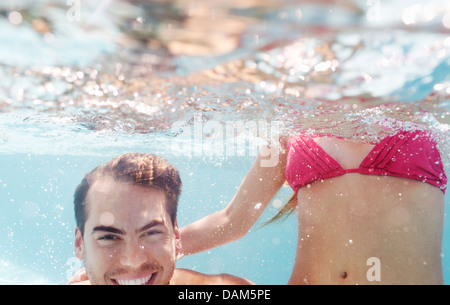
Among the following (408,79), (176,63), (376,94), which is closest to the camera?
(176,63)

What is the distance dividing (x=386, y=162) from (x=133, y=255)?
2842 mm

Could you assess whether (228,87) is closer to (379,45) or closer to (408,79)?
(379,45)

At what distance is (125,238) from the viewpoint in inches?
131

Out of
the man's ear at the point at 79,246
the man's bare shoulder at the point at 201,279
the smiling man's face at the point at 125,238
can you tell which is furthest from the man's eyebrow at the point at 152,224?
the man's bare shoulder at the point at 201,279

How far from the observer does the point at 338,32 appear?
109 inches

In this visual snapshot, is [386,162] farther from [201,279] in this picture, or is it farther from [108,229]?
[108,229]

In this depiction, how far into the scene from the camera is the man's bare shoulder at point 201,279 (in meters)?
3.81

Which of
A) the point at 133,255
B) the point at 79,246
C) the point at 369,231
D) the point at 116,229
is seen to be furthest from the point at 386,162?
the point at 79,246

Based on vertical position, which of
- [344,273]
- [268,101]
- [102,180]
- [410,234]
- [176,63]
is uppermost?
[268,101]

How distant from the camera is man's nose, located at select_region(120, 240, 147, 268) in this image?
3.22 metres

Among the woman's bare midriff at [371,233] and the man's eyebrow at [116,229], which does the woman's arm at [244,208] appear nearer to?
the woman's bare midriff at [371,233]

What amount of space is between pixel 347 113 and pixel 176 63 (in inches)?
115

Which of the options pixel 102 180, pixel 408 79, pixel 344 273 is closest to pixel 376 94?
pixel 408 79

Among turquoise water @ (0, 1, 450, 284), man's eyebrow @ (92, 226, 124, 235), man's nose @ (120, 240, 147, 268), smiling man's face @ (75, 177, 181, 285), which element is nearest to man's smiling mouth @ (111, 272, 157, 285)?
smiling man's face @ (75, 177, 181, 285)
